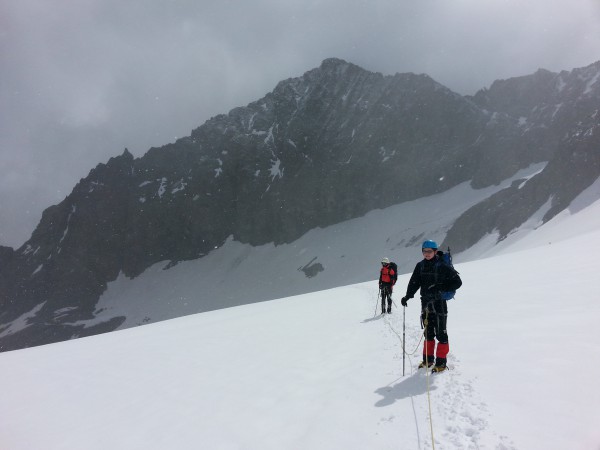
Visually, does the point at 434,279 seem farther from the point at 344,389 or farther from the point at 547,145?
the point at 547,145

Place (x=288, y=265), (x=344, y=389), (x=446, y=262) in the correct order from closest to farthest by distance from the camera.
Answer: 1. (x=344, y=389)
2. (x=446, y=262)
3. (x=288, y=265)

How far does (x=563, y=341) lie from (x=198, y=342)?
1108cm

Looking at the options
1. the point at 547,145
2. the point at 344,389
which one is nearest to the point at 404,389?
the point at 344,389

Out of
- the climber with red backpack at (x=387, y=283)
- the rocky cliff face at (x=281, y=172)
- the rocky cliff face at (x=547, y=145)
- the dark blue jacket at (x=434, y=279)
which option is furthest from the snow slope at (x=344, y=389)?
the rocky cliff face at (x=281, y=172)

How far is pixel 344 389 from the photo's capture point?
648cm

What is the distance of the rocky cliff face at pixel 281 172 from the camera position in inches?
5108

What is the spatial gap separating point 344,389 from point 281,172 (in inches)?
6019

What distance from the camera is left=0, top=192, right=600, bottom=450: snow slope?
4.70 metres

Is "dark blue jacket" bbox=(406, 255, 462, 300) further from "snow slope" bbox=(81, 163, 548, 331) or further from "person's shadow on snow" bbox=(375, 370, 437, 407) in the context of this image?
"snow slope" bbox=(81, 163, 548, 331)

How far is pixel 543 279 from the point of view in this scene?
46.3 ft

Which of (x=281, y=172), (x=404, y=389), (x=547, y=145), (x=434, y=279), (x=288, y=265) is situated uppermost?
(x=281, y=172)

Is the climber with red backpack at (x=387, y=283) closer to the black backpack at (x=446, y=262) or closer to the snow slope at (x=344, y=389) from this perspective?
the snow slope at (x=344, y=389)

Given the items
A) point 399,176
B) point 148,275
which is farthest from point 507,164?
point 148,275

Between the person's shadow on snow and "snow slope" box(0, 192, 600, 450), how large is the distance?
34 mm
